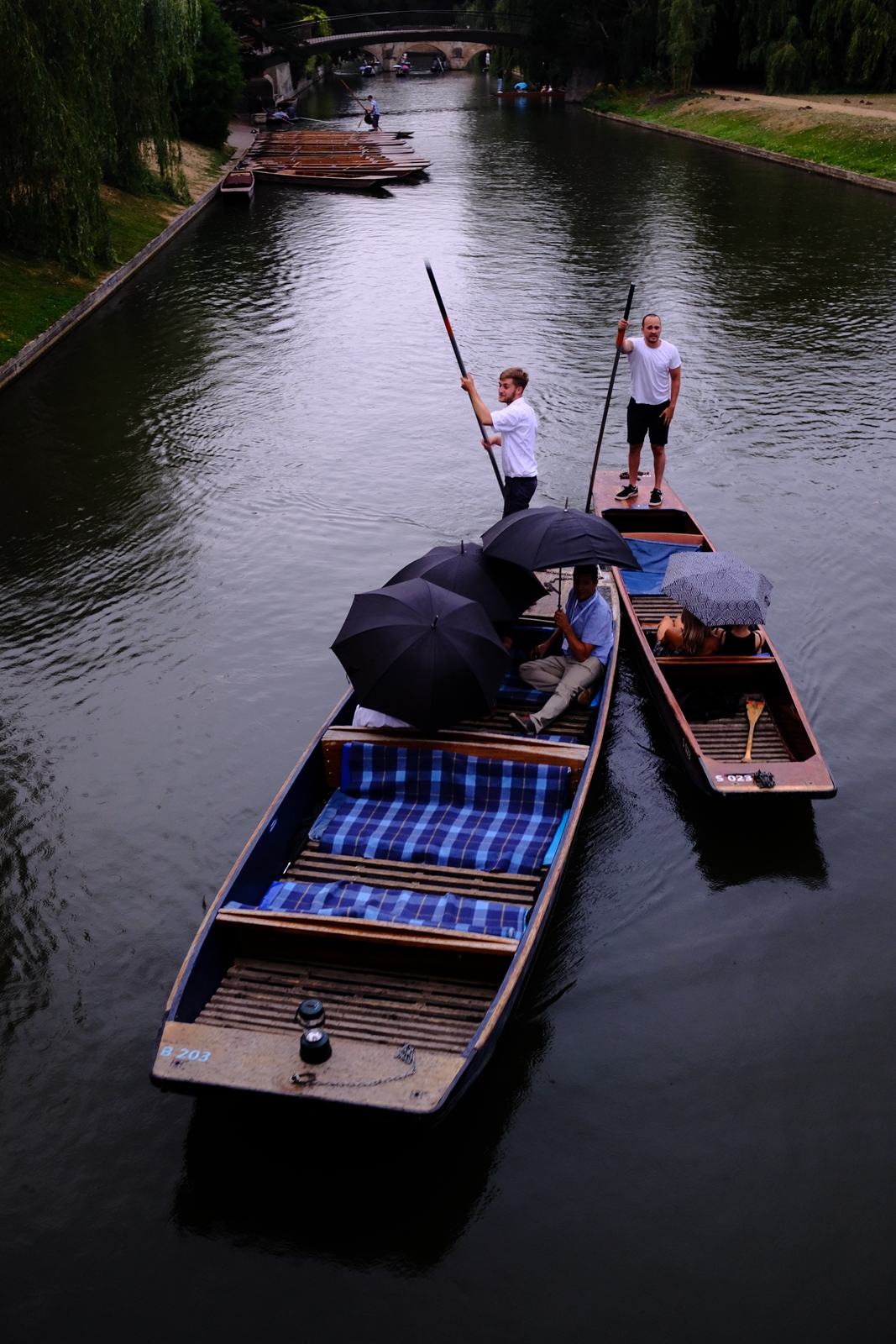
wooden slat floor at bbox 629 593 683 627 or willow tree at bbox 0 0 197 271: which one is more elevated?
willow tree at bbox 0 0 197 271

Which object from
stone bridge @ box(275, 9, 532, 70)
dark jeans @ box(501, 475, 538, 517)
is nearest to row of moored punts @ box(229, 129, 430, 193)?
stone bridge @ box(275, 9, 532, 70)

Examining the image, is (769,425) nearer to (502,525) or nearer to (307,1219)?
(502,525)

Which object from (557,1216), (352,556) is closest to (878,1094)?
(557,1216)

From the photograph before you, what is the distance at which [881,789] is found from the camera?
8.23 metres

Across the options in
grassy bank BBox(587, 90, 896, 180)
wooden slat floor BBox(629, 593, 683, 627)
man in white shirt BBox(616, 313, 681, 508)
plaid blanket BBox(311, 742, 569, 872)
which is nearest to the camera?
plaid blanket BBox(311, 742, 569, 872)

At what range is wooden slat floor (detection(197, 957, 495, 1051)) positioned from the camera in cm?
567

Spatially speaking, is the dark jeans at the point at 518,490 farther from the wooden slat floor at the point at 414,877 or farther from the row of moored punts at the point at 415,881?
the wooden slat floor at the point at 414,877

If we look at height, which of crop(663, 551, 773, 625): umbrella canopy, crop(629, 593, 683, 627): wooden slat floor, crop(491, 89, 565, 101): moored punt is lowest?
crop(629, 593, 683, 627): wooden slat floor

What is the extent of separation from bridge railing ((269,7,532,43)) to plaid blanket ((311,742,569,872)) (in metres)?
56.7

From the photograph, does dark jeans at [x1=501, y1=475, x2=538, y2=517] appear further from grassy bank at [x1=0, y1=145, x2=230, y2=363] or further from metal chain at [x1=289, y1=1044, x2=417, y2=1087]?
grassy bank at [x1=0, y1=145, x2=230, y2=363]

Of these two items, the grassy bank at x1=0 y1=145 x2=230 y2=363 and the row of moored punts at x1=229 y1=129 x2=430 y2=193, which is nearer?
the grassy bank at x1=0 y1=145 x2=230 y2=363

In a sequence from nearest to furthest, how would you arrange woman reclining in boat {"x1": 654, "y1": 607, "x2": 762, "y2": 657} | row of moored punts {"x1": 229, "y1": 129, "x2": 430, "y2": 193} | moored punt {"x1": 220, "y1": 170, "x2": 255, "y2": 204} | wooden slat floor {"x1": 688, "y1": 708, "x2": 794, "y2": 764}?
1. wooden slat floor {"x1": 688, "y1": 708, "x2": 794, "y2": 764}
2. woman reclining in boat {"x1": 654, "y1": 607, "x2": 762, "y2": 657}
3. moored punt {"x1": 220, "y1": 170, "x2": 255, "y2": 204}
4. row of moored punts {"x1": 229, "y1": 129, "x2": 430, "y2": 193}

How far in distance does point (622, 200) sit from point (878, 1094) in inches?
1129

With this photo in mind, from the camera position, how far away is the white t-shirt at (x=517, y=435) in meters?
9.30
